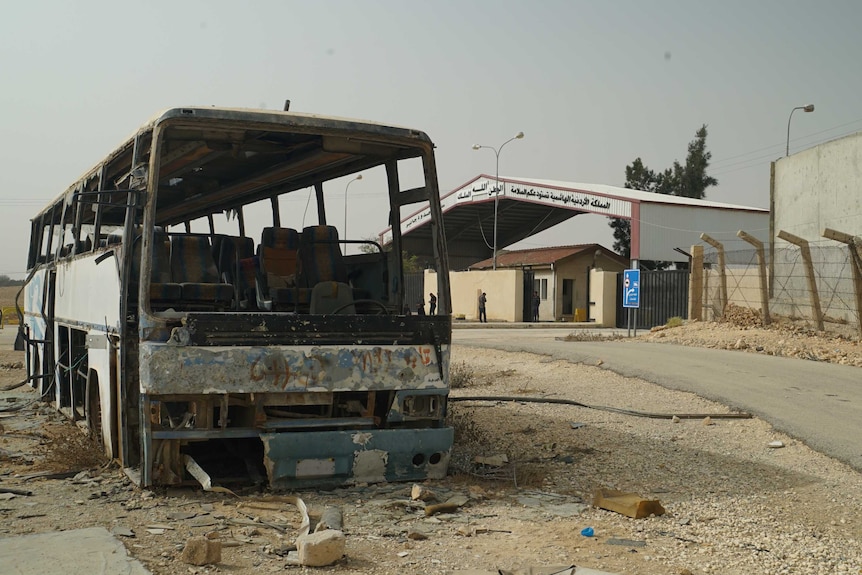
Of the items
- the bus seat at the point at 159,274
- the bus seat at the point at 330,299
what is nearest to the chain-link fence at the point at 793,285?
the bus seat at the point at 330,299

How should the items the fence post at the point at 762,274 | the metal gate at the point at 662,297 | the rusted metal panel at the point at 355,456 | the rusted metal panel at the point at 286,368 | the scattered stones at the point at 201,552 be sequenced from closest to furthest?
the scattered stones at the point at 201,552 → the rusted metal panel at the point at 286,368 → the rusted metal panel at the point at 355,456 → the fence post at the point at 762,274 → the metal gate at the point at 662,297

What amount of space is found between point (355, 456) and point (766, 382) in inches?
322

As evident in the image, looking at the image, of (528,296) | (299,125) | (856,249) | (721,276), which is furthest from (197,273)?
(528,296)

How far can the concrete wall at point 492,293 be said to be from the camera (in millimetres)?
41688

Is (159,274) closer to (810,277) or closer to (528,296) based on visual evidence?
(810,277)

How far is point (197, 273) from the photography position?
23.7ft

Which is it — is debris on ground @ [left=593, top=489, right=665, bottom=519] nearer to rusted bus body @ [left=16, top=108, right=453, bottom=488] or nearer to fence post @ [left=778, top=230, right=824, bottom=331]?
rusted bus body @ [left=16, top=108, right=453, bottom=488]

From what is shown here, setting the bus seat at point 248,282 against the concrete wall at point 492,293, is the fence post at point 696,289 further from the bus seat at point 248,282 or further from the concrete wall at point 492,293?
the bus seat at point 248,282

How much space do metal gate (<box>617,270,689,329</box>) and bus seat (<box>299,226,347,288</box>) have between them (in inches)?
1022

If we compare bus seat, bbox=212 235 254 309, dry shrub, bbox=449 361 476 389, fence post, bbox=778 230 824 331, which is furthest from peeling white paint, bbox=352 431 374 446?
fence post, bbox=778 230 824 331

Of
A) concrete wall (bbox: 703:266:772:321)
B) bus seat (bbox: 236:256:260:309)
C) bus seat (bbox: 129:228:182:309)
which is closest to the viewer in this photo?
bus seat (bbox: 129:228:182:309)

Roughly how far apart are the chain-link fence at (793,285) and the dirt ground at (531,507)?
36.6 ft

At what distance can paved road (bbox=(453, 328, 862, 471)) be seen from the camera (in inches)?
344

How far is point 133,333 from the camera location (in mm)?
6172
